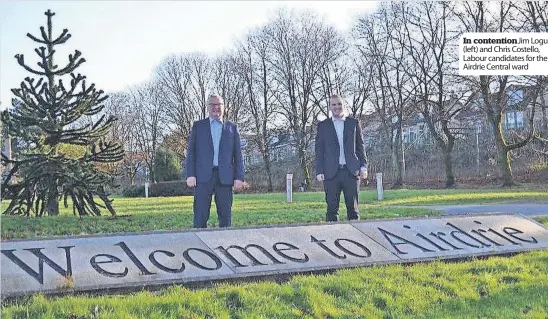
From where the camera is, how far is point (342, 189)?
23.7ft

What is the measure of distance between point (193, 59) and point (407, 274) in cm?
4150

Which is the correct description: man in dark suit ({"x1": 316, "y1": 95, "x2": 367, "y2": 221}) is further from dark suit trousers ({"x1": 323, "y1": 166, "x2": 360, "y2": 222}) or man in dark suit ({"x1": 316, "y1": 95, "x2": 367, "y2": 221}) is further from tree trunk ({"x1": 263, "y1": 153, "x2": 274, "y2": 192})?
tree trunk ({"x1": 263, "y1": 153, "x2": 274, "y2": 192})

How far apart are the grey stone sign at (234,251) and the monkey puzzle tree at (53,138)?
20.4ft

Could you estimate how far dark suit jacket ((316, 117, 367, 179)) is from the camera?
23.3 feet

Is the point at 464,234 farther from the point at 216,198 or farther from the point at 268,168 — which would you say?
the point at 268,168

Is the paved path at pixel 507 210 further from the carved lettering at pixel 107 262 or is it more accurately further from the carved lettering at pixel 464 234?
the carved lettering at pixel 107 262

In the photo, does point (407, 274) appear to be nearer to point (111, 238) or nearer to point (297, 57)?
point (111, 238)

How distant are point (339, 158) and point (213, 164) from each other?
1.64 metres

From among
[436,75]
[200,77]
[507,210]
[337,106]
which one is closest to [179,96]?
[200,77]

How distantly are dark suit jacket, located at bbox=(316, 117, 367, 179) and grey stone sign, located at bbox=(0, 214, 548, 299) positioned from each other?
937mm

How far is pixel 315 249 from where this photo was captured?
5688 millimetres

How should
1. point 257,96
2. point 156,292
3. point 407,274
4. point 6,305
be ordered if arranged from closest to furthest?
point 6,305 → point 156,292 → point 407,274 → point 257,96

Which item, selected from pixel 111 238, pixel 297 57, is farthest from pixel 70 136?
pixel 297 57

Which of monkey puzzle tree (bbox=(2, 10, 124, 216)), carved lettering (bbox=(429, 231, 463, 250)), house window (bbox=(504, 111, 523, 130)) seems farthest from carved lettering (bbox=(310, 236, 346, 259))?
→ house window (bbox=(504, 111, 523, 130))
